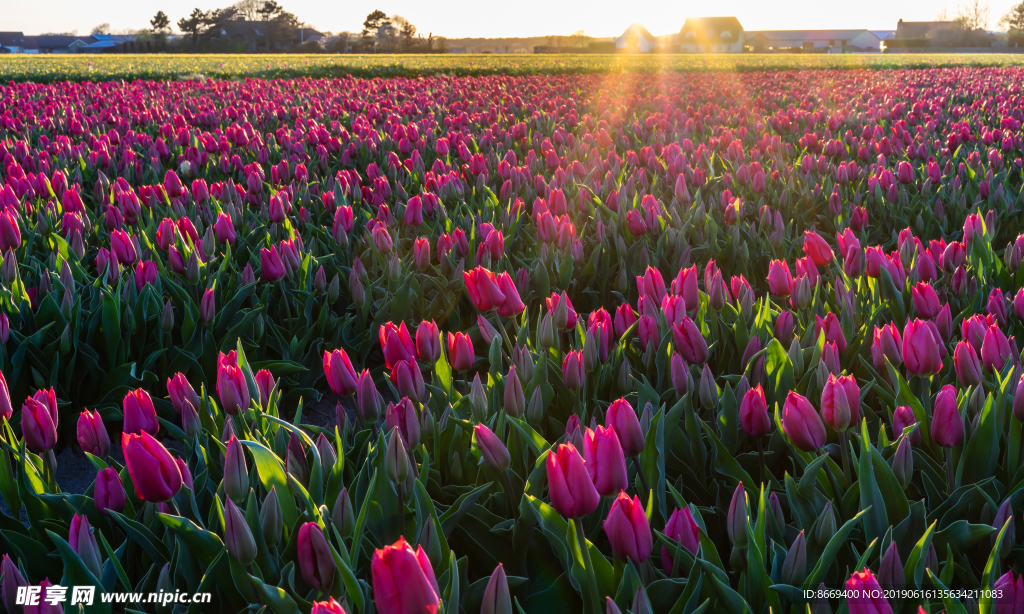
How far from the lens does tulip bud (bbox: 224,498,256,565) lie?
115cm

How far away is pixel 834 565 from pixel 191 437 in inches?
57.7

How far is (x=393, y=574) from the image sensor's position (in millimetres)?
830

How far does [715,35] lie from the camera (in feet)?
342

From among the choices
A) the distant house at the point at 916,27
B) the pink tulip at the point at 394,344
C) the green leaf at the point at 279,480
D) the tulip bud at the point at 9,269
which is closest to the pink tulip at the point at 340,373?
the pink tulip at the point at 394,344

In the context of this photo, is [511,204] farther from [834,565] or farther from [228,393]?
[834,565]

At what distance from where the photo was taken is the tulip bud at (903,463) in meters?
1.38

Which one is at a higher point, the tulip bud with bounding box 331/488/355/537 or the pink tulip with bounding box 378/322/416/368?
the pink tulip with bounding box 378/322/416/368

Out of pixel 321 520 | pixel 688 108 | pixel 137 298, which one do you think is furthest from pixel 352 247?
pixel 688 108

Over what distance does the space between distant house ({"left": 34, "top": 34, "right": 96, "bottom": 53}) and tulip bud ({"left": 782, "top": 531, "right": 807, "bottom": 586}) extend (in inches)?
5646

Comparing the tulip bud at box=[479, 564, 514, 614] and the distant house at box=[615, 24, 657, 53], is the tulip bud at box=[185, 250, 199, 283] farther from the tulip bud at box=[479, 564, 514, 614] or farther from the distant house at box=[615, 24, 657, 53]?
the distant house at box=[615, 24, 657, 53]

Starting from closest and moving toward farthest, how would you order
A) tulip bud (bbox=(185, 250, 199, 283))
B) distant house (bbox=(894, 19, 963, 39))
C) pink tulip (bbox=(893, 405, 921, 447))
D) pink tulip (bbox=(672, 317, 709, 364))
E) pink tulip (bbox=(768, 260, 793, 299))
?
pink tulip (bbox=(893, 405, 921, 447)) → pink tulip (bbox=(672, 317, 709, 364)) → pink tulip (bbox=(768, 260, 793, 299)) → tulip bud (bbox=(185, 250, 199, 283)) → distant house (bbox=(894, 19, 963, 39))

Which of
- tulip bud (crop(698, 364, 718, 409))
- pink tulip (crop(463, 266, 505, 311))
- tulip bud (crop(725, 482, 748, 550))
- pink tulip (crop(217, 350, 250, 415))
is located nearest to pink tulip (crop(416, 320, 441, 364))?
pink tulip (crop(463, 266, 505, 311))

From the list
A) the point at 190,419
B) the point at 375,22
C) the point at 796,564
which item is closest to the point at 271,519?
the point at 190,419

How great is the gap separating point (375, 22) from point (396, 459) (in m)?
112
